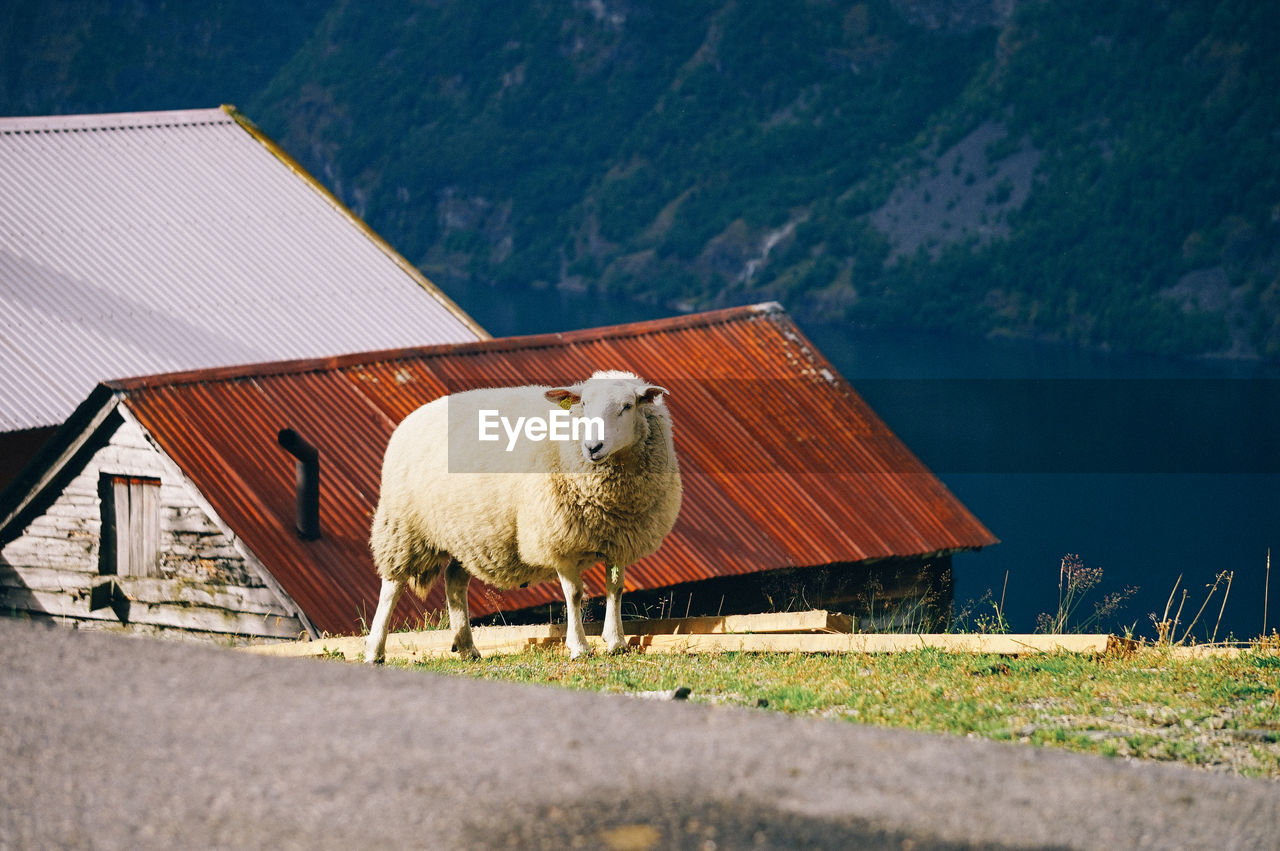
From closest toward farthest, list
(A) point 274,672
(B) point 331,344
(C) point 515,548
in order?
(A) point 274,672
(C) point 515,548
(B) point 331,344

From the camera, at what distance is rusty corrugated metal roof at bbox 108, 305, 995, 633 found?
14766mm

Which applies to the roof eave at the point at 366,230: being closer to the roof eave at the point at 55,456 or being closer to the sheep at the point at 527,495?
the roof eave at the point at 55,456

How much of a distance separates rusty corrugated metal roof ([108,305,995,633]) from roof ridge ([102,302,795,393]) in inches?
1.0

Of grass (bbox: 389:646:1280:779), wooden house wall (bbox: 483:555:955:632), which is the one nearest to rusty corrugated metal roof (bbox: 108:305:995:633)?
wooden house wall (bbox: 483:555:955:632)

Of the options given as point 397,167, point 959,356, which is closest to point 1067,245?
point 959,356

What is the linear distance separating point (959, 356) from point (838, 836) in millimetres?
72970

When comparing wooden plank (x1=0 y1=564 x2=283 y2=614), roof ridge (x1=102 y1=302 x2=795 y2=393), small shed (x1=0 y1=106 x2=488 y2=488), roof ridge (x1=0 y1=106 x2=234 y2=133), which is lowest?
wooden plank (x1=0 y1=564 x2=283 y2=614)

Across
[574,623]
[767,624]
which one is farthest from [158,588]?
[767,624]

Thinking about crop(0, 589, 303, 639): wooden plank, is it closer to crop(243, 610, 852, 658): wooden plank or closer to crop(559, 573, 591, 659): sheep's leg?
crop(243, 610, 852, 658): wooden plank

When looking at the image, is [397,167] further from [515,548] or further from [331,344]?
[515,548]

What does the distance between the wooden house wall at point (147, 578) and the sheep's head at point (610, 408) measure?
5.08m

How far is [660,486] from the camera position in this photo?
10.2m

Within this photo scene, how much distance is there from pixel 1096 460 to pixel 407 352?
40.7 metres

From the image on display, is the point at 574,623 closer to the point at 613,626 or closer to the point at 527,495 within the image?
→ the point at 613,626
